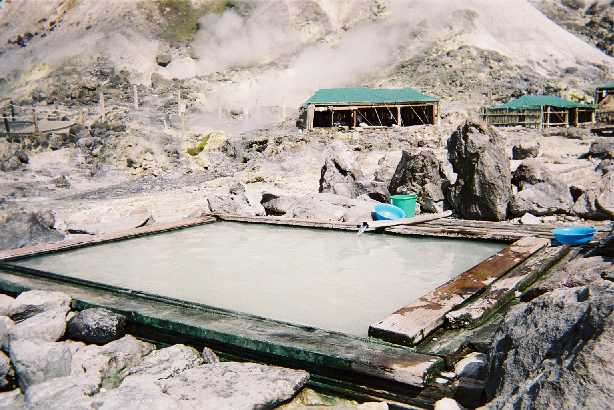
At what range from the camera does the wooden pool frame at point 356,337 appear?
2.69m

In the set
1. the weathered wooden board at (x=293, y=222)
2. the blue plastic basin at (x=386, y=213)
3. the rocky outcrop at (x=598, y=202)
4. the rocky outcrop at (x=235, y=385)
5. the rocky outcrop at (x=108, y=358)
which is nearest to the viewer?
the rocky outcrop at (x=235, y=385)

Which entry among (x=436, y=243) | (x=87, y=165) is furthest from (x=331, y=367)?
(x=87, y=165)

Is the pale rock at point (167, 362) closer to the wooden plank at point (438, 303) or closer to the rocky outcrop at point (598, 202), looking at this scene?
the wooden plank at point (438, 303)

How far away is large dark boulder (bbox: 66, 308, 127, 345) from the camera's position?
144 inches

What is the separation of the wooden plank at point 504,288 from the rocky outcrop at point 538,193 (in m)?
4.19

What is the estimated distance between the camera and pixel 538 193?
902 centimetres

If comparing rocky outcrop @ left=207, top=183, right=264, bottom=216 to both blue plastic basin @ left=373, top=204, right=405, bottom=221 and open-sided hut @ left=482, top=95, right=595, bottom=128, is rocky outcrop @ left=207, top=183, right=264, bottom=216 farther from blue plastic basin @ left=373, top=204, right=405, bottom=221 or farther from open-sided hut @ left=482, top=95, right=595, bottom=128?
open-sided hut @ left=482, top=95, right=595, bottom=128

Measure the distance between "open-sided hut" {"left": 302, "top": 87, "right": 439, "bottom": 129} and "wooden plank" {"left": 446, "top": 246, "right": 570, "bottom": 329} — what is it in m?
25.7

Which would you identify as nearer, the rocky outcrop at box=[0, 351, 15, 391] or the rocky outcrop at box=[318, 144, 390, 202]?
the rocky outcrop at box=[0, 351, 15, 391]

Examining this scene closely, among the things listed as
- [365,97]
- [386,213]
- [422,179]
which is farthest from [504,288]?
[365,97]

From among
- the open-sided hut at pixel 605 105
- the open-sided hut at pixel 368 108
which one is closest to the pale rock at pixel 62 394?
the open-sided hut at pixel 368 108

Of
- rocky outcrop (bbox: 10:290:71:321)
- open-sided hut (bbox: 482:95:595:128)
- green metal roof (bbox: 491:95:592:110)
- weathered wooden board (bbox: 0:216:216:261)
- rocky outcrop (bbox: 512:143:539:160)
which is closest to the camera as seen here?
rocky outcrop (bbox: 10:290:71:321)

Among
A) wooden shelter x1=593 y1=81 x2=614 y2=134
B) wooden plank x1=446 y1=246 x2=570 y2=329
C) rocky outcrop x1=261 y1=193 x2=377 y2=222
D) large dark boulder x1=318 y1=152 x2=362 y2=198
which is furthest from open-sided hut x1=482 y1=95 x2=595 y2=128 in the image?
wooden plank x1=446 y1=246 x2=570 y2=329

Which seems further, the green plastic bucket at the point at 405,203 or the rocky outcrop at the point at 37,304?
the green plastic bucket at the point at 405,203
